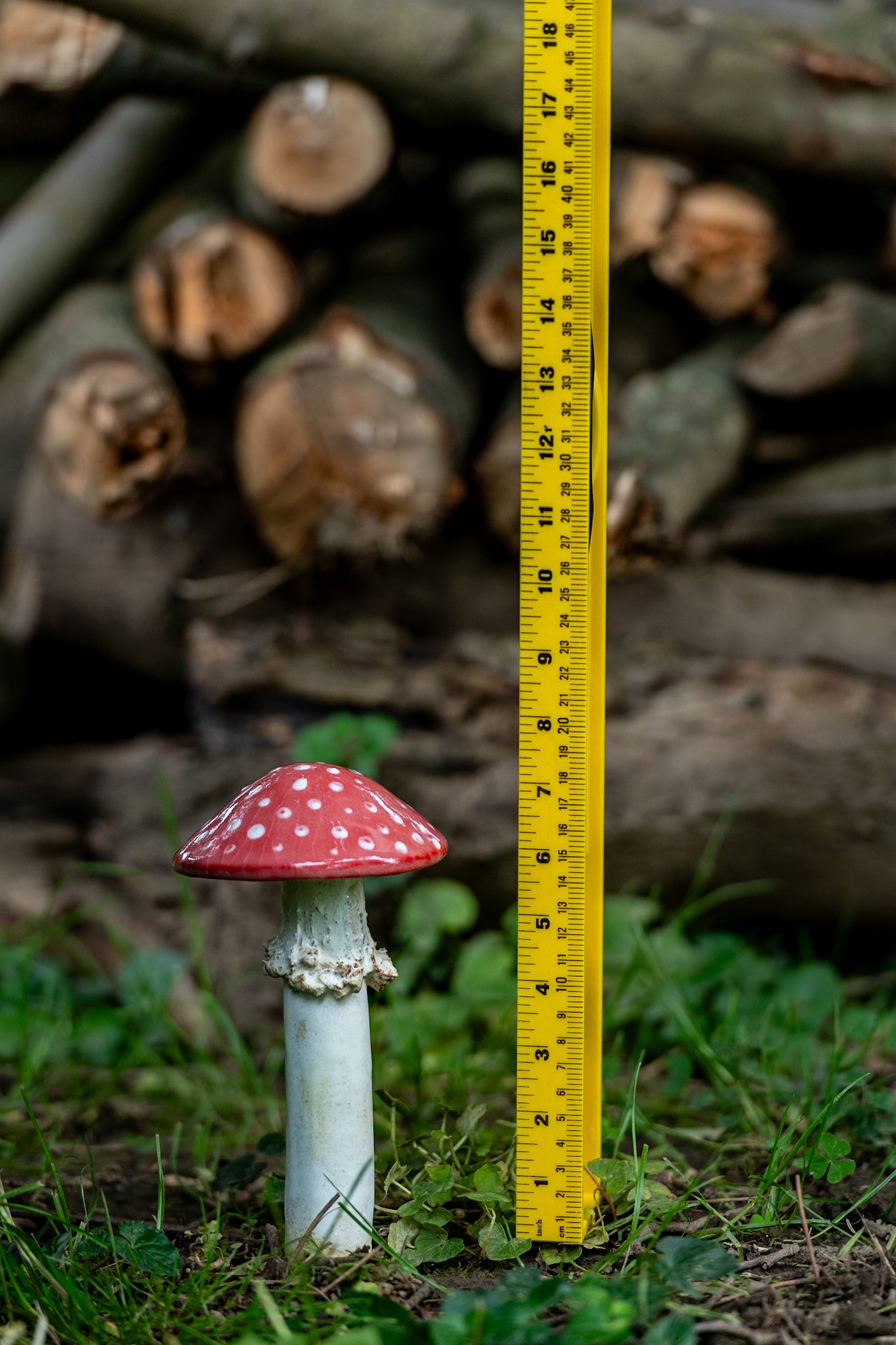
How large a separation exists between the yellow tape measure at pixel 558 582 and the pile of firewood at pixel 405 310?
1.13m

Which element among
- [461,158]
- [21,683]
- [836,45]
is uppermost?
[836,45]

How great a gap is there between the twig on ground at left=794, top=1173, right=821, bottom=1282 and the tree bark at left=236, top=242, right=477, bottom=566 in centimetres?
194

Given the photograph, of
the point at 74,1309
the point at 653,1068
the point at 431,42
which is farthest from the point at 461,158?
the point at 74,1309

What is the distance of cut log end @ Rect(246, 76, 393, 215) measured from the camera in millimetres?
3225

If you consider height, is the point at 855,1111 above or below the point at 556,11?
below

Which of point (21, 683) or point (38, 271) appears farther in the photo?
point (21, 683)

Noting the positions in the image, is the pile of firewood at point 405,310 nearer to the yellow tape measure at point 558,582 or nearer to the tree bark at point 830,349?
the tree bark at point 830,349

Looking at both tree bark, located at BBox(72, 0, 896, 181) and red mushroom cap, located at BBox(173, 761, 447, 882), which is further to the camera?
tree bark, located at BBox(72, 0, 896, 181)

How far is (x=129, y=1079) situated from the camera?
2.98m

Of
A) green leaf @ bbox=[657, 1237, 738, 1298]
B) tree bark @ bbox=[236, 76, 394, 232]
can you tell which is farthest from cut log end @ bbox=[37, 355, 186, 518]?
green leaf @ bbox=[657, 1237, 738, 1298]

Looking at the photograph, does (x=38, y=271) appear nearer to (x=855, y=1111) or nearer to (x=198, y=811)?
(x=198, y=811)

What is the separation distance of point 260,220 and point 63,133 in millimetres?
1115

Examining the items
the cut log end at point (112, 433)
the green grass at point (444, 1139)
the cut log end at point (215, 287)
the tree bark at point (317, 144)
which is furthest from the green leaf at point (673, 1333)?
the tree bark at point (317, 144)

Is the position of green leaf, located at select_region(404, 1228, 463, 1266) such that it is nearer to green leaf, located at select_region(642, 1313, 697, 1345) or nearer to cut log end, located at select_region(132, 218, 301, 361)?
green leaf, located at select_region(642, 1313, 697, 1345)
